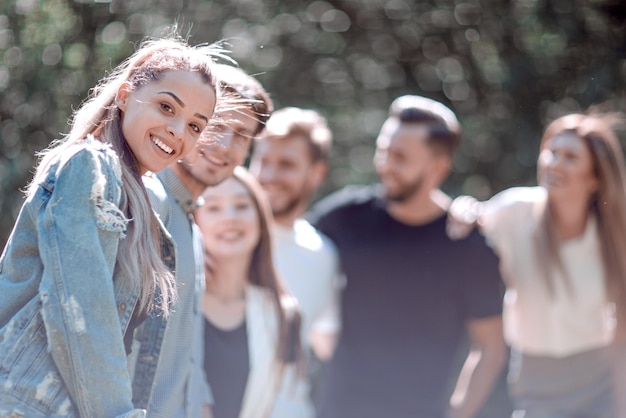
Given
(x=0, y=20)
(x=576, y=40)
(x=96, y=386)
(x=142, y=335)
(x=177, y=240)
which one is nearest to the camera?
(x=96, y=386)

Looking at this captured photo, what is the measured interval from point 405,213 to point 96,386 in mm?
2930

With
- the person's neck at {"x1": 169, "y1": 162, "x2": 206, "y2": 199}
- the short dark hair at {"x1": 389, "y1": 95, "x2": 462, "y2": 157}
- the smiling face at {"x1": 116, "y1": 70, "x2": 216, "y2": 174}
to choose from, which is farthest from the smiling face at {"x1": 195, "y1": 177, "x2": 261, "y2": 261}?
the smiling face at {"x1": 116, "y1": 70, "x2": 216, "y2": 174}

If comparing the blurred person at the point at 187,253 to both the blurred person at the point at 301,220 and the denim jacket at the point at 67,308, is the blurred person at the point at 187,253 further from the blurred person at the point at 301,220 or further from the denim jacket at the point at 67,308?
the blurred person at the point at 301,220

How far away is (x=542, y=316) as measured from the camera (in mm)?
4586

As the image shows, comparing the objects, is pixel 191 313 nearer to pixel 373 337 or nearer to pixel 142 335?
pixel 142 335

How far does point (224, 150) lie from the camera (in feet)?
10.5

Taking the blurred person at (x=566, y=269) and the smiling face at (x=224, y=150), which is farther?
the blurred person at (x=566, y=269)

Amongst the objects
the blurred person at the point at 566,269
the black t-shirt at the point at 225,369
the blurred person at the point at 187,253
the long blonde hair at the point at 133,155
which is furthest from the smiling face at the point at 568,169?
the long blonde hair at the point at 133,155

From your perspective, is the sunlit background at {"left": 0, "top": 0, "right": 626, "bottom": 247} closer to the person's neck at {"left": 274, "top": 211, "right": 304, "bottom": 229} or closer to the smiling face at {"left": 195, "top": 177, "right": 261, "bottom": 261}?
the person's neck at {"left": 274, "top": 211, "right": 304, "bottom": 229}

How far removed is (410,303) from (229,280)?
39.9 inches

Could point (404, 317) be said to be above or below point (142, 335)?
below

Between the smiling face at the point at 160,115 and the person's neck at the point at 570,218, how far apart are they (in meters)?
2.63

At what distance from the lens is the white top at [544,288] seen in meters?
4.55

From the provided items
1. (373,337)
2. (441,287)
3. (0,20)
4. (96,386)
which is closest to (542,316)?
(441,287)
